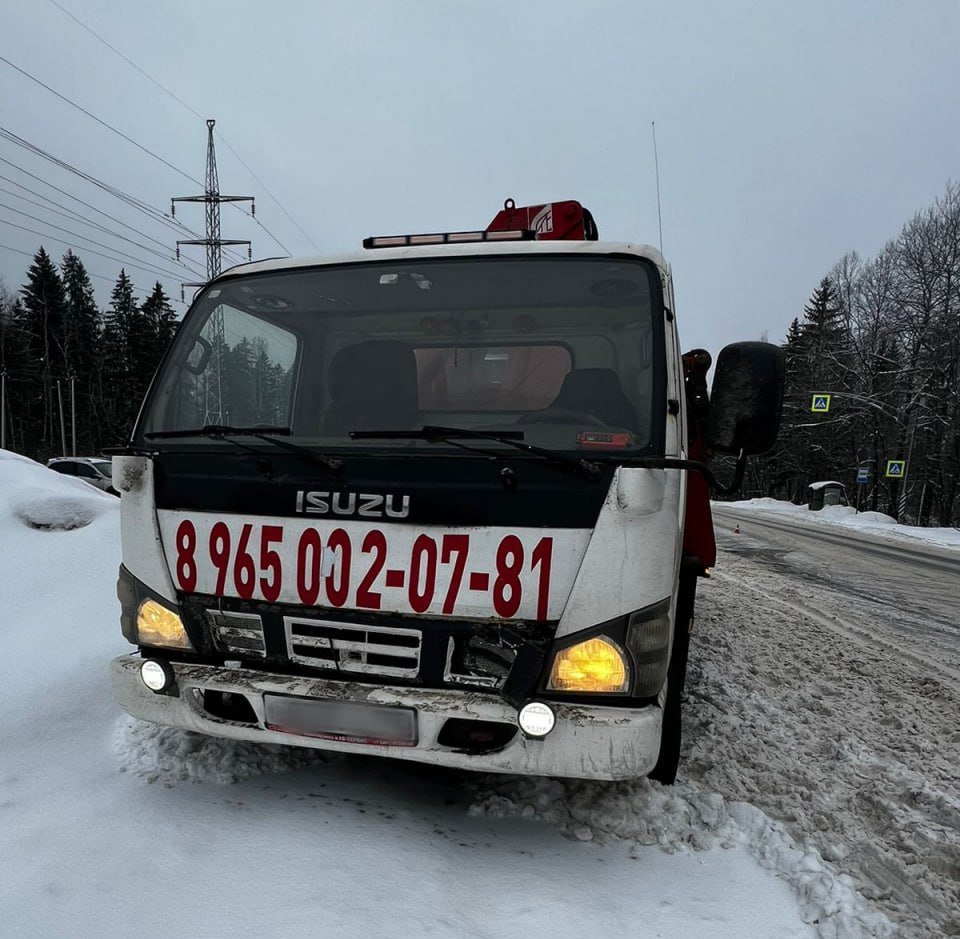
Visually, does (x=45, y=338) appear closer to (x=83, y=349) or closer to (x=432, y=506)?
(x=83, y=349)

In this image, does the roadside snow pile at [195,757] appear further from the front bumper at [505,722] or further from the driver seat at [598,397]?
the driver seat at [598,397]

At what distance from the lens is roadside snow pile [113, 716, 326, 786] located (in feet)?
8.79

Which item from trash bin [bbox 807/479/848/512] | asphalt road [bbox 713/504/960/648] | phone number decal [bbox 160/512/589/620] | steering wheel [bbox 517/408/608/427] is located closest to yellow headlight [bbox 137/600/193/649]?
phone number decal [bbox 160/512/589/620]

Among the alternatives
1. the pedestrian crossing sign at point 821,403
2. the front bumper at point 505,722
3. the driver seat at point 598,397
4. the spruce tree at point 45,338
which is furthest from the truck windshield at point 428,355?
the spruce tree at point 45,338

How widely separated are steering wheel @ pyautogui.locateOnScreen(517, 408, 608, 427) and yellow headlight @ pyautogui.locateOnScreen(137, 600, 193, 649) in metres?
1.47

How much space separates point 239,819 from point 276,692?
0.55 m

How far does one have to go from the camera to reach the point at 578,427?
2.34 meters

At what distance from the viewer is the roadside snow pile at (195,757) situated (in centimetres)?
268

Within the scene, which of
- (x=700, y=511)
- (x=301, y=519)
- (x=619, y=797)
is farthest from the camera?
(x=700, y=511)

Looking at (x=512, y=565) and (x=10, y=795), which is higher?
(x=512, y=565)

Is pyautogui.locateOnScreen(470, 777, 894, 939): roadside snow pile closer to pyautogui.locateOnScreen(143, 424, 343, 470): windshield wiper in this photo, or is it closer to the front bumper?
the front bumper

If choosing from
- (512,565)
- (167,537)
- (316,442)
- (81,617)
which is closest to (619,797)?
(512,565)

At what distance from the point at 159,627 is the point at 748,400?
2.43 meters

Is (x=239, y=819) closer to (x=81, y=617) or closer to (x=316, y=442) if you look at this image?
(x=316, y=442)
